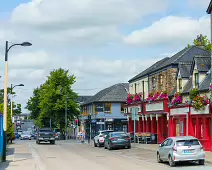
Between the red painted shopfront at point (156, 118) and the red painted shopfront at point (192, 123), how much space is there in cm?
164

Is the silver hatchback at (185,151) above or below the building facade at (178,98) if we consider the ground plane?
below

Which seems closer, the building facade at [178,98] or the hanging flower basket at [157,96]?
the building facade at [178,98]

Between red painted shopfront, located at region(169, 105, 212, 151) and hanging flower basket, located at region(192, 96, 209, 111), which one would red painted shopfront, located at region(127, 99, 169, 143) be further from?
hanging flower basket, located at region(192, 96, 209, 111)

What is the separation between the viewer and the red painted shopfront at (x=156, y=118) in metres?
44.0

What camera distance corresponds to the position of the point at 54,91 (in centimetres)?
8181

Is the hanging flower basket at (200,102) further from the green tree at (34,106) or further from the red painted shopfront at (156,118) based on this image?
the green tree at (34,106)

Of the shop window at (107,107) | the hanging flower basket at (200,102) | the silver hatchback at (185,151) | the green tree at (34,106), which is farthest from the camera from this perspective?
the green tree at (34,106)

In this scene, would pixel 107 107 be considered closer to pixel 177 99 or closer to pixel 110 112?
pixel 110 112

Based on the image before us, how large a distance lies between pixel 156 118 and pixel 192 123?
8935 mm

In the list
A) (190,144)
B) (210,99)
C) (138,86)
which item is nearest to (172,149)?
(190,144)

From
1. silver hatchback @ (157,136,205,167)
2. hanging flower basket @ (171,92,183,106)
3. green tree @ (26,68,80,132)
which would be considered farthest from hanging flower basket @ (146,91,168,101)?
green tree @ (26,68,80,132)

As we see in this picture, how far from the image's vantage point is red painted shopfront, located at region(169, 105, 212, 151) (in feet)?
110

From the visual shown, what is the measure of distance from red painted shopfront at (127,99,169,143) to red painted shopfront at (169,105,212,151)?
5.39 ft

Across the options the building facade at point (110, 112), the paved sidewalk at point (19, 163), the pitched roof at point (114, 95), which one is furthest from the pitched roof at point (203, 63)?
the pitched roof at point (114, 95)
